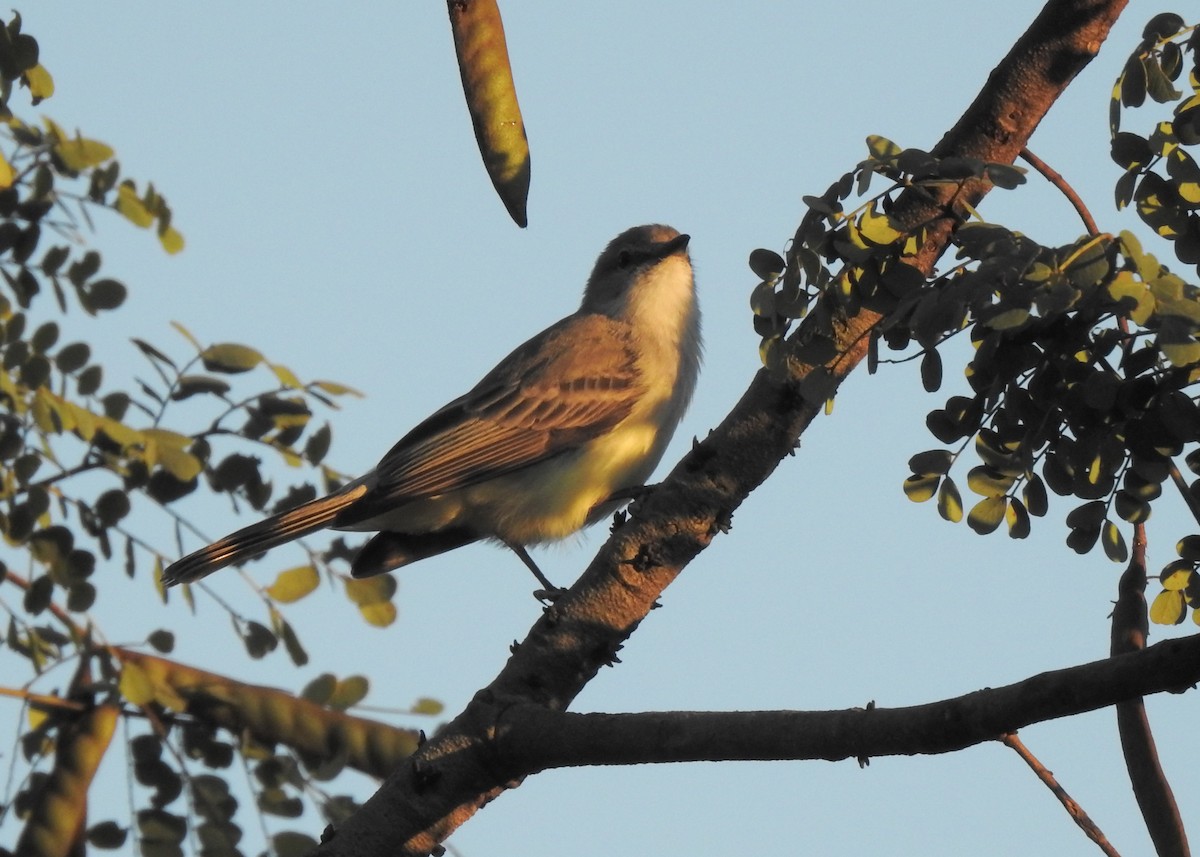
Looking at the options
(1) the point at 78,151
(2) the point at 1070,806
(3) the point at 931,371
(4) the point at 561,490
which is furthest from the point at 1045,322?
(4) the point at 561,490

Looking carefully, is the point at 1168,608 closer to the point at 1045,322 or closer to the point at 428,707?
the point at 1045,322

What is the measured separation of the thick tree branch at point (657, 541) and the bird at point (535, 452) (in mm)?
2810

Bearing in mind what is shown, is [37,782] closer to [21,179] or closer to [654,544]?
[654,544]

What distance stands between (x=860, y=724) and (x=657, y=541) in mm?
1127

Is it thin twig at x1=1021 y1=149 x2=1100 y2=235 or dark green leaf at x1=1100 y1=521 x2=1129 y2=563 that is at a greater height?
thin twig at x1=1021 y1=149 x2=1100 y2=235

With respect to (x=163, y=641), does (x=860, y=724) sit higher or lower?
lower

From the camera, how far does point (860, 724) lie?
2607 mm

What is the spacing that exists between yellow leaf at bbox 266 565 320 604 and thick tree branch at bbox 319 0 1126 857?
1.72 ft

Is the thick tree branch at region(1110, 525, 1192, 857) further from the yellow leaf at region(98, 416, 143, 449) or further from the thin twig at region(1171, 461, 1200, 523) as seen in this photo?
the yellow leaf at region(98, 416, 143, 449)

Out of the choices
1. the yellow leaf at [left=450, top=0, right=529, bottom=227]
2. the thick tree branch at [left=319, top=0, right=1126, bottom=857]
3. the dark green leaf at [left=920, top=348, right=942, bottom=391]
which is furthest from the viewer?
the thick tree branch at [left=319, top=0, right=1126, bottom=857]

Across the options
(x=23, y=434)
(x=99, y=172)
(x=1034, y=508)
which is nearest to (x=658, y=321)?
(x=99, y=172)

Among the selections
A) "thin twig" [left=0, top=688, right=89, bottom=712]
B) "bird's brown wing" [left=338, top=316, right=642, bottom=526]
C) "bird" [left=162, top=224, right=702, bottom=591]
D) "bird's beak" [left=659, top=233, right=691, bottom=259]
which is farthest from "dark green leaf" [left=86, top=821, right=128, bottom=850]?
"bird's beak" [left=659, top=233, right=691, bottom=259]

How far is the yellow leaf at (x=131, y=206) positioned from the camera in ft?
14.6

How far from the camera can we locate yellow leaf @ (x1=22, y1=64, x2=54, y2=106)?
3.71 m
